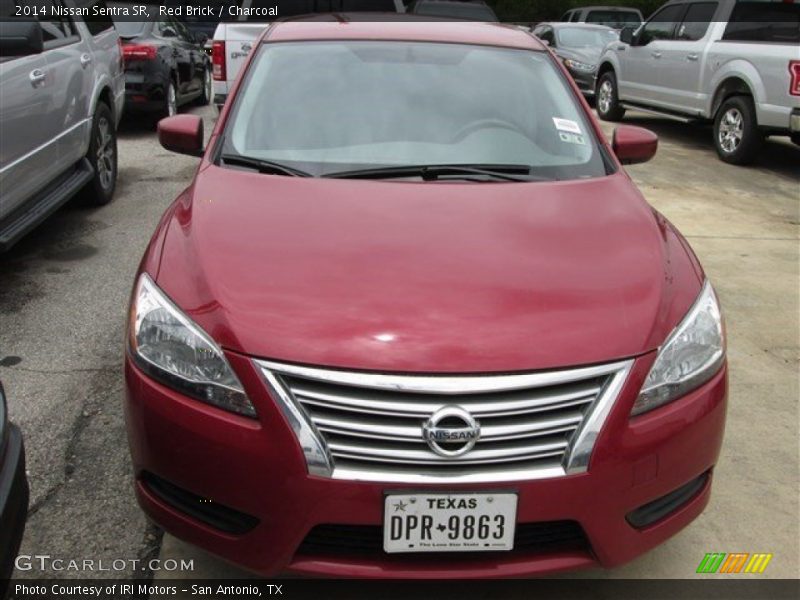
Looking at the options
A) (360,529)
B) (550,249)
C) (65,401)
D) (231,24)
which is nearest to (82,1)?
(231,24)

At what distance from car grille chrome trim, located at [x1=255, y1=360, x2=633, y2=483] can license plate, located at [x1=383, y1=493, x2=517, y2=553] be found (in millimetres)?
49

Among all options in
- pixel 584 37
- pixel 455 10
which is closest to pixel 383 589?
pixel 455 10

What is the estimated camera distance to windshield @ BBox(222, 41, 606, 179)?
310 centimetres

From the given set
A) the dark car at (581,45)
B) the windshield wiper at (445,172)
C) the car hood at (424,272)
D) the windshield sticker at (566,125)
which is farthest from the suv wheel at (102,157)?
the dark car at (581,45)

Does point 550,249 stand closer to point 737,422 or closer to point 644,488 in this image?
point 644,488

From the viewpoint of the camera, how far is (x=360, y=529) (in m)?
2.06

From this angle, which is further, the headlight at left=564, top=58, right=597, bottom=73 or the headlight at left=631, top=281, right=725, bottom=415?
the headlight at left=564, top=58, right=597, bottom=73

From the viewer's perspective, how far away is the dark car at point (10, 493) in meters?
1.88

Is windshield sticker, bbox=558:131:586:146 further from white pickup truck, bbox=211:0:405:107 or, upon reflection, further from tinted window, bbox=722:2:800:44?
tinted window, bbox=722:2:800:44

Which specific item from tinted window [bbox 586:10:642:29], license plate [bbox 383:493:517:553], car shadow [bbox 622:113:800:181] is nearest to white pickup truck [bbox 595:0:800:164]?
car shadow [bbox 622:113:800:181]

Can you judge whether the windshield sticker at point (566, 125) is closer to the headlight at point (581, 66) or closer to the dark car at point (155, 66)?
the dark car at point (155, 66)

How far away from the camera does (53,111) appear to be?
5.11 m

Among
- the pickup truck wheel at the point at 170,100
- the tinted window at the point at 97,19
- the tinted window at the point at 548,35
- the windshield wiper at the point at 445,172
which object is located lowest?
the pickup truck wheel at the point at 170,100

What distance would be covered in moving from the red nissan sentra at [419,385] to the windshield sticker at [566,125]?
0.67 meters
